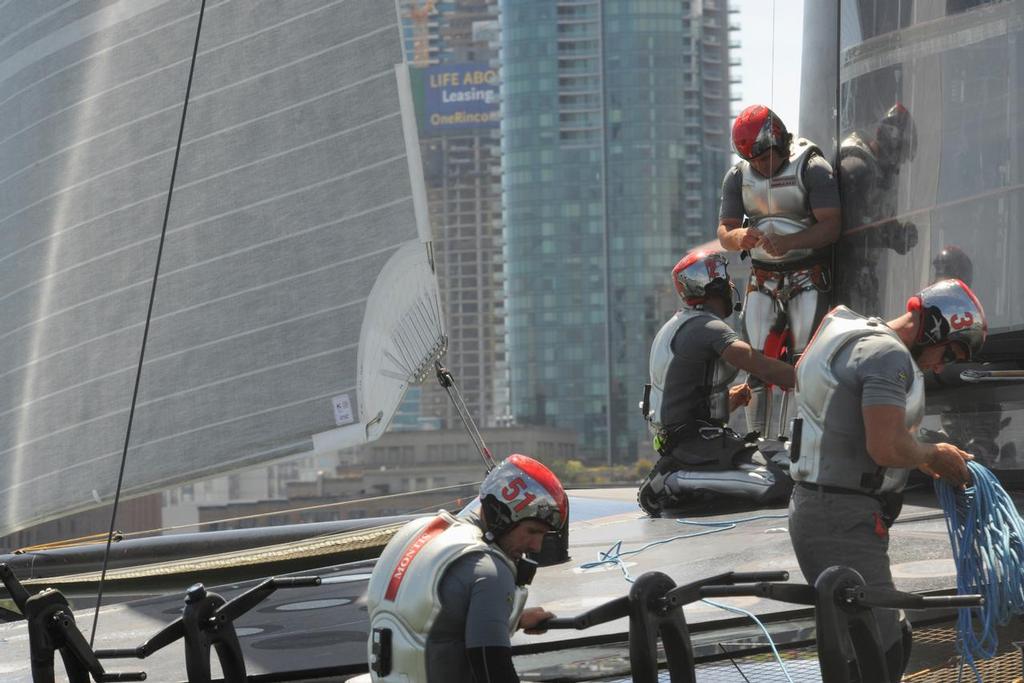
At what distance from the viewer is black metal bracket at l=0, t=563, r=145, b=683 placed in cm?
407

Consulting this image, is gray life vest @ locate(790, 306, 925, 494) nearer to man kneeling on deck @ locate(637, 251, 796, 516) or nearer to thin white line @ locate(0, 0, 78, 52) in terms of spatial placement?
man kneeling on deck @ locate(637, 251, 796, 516)

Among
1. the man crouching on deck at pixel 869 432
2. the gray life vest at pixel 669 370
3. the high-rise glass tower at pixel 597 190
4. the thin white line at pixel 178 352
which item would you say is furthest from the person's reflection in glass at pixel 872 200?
the high-rise glass tower at pixel 597 190

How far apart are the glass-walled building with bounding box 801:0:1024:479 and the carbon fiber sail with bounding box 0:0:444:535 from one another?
2609 millimetres

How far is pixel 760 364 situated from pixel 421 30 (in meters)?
142

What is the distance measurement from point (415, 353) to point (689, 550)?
1587mm

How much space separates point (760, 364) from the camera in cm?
711

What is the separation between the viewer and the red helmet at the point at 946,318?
4387mm

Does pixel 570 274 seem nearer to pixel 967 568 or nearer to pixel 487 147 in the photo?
pixel 487 147

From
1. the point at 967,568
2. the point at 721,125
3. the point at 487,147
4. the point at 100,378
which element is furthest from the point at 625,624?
the point at 487,147

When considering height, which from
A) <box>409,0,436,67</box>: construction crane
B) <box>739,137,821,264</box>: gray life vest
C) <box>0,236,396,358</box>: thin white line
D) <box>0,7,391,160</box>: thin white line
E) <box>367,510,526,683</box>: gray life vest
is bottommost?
<box>367,510,526,683</box>: gray life vest

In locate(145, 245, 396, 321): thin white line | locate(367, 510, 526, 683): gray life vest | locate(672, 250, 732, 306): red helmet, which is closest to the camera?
locate(367, 510, 526, 683): gray life vest

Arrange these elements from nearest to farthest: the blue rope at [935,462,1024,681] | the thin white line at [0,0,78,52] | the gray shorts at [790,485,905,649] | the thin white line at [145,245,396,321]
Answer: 1. the gray shorts at [790,485,905,649]
2. the blue rope at [935,462,1024,681]
3. the thin white line at [145,245,396,321]
4. the thin white line at [0,0,78,52]

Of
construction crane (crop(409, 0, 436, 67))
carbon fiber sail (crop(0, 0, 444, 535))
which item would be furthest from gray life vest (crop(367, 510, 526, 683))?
construction crane (crop(409, 0, 436, 67))

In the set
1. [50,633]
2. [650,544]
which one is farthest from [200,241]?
[50,633]
